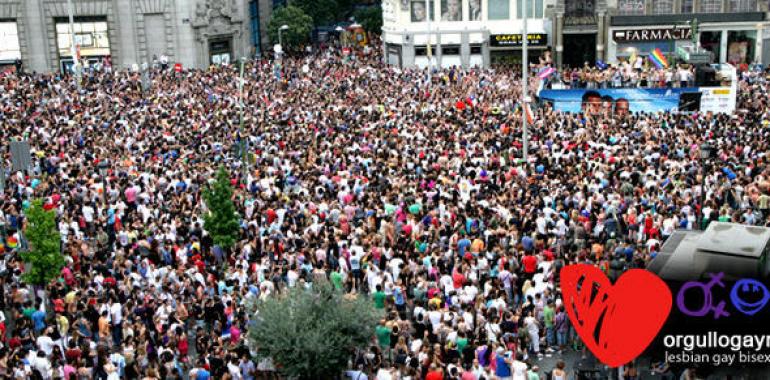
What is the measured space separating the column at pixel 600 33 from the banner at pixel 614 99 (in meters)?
17.2

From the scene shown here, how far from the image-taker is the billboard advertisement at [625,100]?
44.3 metres

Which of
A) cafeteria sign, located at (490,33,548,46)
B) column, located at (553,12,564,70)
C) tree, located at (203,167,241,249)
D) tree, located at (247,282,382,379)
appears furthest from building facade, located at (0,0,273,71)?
tree, located at (247,282,382,379)

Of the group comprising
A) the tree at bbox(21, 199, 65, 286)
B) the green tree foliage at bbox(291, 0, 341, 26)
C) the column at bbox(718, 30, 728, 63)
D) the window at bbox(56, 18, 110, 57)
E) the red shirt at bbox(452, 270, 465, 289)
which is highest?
the green tree foliage at bbox(291, 0, 341, 26)

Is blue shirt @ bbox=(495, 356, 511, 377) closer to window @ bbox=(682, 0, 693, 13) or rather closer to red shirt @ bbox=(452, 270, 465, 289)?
red shirt @ bbox=(452, 270, 465, 289)

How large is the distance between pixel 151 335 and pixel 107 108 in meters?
25.9

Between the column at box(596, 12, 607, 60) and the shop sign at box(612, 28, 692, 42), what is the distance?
64 cm

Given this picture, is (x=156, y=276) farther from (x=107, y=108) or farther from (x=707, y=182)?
(x=107, y=108)

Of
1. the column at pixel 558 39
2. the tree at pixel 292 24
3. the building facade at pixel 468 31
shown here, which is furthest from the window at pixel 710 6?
the tree at pixel 292 24

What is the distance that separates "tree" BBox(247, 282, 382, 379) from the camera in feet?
58.4

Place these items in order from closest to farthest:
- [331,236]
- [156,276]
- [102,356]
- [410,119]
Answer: [102,356]
[156,276]
[331,236]
[410,119]

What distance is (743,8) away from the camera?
60938 millimetres

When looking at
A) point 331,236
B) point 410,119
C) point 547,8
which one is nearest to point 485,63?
point 547,8

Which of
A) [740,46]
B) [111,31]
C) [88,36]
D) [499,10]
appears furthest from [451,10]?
[88,36]

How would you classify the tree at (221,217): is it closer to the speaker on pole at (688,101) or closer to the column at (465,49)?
the speaker on pole at (688,101)
